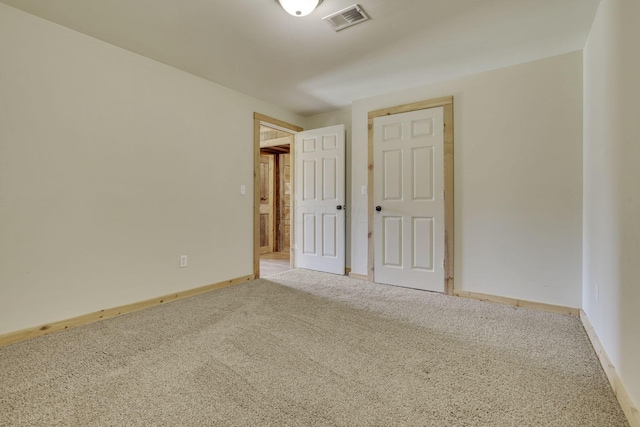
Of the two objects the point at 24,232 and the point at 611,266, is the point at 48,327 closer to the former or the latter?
the point at 24,232

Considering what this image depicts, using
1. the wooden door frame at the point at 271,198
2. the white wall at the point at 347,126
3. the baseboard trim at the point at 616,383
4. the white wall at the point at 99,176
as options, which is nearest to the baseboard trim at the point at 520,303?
the baseboard trim at the point at 616,383

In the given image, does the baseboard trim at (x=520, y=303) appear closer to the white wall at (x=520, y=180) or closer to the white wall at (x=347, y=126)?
the white wall at (x=520, y=180)

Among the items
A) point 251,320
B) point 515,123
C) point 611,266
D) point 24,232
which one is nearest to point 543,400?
point 611,266

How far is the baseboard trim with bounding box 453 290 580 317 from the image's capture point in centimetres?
245

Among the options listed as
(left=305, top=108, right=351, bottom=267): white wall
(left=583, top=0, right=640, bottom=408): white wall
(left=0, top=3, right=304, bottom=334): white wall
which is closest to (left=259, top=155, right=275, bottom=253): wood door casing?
(left=305, top=108, right=351, bottom=267): white wall

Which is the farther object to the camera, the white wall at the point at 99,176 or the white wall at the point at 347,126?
the white wall at the point at 347,126

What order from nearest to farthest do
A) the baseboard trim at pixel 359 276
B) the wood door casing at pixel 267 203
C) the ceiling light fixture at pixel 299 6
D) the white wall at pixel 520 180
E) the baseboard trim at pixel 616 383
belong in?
the baseboard trim at pixel 616 383, the ceiling light fixture at pixel 299 6, the white wall at pixel 520 180, the baseboard trim at pixel 359 276, the wood door casing at pixel 267 203

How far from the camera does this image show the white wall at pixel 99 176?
195cm

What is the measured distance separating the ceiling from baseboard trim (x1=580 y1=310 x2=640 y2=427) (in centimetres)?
217

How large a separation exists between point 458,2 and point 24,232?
10.7ft

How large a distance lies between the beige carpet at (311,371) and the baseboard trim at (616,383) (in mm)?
38

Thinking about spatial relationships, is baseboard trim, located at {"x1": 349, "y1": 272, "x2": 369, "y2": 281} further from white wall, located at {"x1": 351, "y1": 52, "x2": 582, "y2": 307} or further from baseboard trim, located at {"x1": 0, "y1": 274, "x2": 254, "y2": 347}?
baseboard trim, located at {"x1": 0, "y1": 274, "x2": 254, "y2": 347}

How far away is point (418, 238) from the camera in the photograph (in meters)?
3.19

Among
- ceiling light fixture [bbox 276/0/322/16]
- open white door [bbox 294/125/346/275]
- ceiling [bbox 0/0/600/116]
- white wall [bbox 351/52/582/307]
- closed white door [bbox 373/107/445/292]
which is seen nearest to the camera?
ceiling light fixture [bbox 276/0/322/16]
